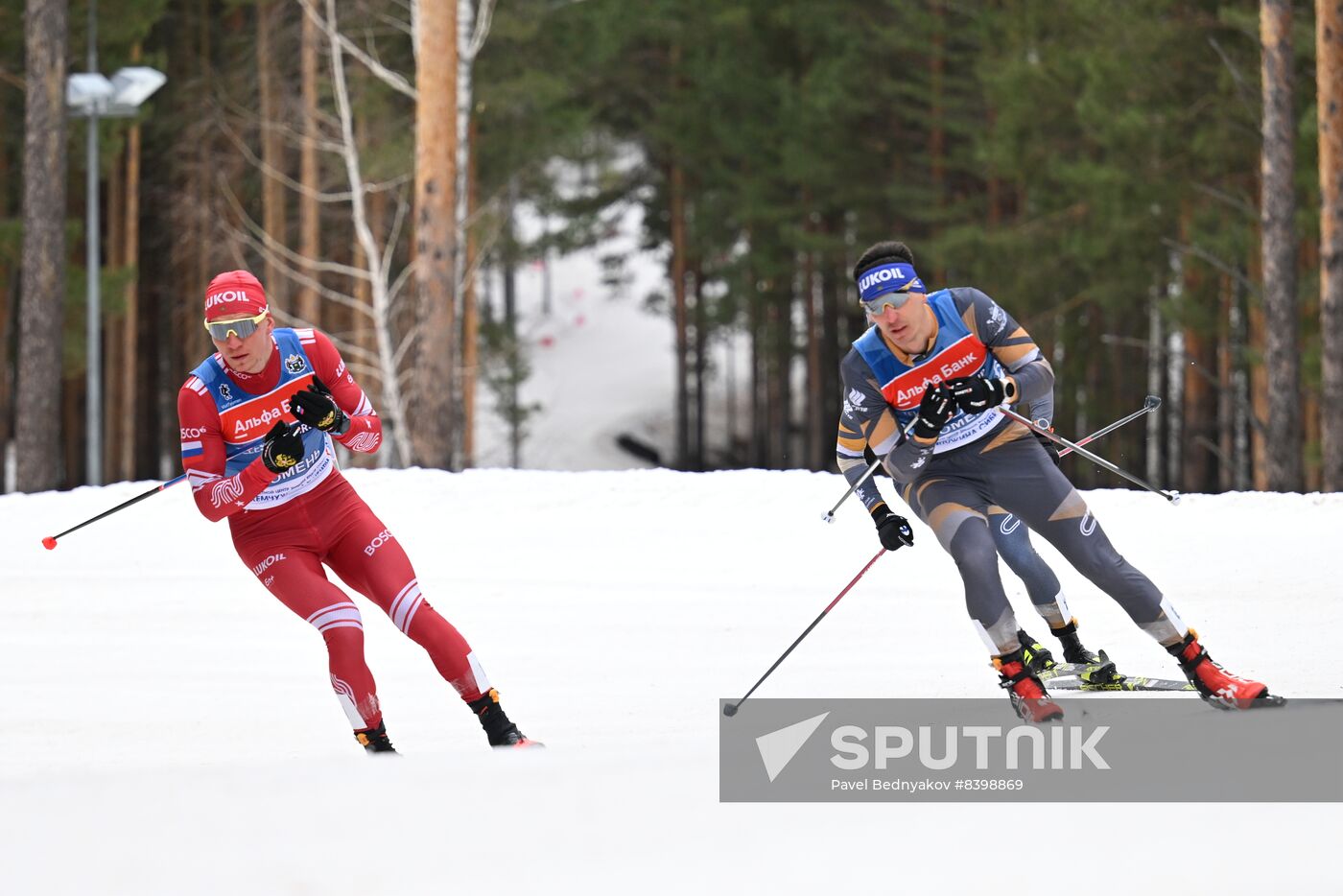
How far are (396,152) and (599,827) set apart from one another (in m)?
16.9

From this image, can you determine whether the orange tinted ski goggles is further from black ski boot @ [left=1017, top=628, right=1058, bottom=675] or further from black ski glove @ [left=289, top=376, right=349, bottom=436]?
black ski boot @ [left=1017, top=628, right=1058, bottom=675]

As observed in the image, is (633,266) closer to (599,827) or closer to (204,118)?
(204,118)

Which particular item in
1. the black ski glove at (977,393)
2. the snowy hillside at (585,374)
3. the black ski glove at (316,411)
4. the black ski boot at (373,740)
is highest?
the black ski glove at (977,393)

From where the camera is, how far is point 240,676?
7.87 meters

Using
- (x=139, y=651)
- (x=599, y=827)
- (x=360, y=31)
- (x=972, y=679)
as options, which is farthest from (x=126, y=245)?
(x=599, y=827)

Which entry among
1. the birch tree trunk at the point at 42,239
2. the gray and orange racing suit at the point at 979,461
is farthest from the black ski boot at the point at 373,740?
the birch tree trunk at the point at 42,239

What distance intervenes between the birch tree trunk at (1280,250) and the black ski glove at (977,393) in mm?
9766

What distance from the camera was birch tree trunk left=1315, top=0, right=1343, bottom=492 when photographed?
1373 cm

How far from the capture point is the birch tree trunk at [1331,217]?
45.0 feet

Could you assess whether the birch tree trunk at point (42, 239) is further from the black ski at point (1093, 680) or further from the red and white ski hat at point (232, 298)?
the black ski at point (1093, 680)

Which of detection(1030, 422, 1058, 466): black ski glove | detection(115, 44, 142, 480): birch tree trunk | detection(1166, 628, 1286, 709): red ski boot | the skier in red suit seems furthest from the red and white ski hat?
detection(115, 44, 142, 480): birch tree trunk

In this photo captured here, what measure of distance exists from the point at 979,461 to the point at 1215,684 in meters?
1.14

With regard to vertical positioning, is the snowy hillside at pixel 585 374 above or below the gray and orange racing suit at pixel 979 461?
below

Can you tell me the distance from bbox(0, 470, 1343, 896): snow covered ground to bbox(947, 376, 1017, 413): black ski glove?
5.07ft
